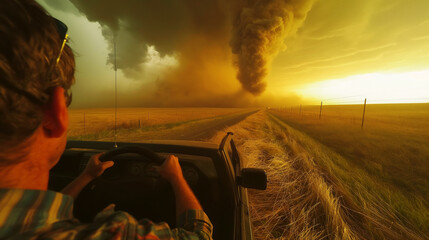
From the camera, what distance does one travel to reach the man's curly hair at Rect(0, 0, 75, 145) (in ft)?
1.70

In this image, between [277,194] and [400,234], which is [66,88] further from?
[400,234]

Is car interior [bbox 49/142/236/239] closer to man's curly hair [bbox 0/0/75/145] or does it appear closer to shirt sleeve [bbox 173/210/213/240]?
shirt sleeve [bbox 173/210/213/240]

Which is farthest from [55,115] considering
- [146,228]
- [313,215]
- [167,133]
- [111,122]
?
[111,122]

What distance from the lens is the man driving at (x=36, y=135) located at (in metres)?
0.49

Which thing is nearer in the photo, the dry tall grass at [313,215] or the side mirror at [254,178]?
the side mirror at [254,178]

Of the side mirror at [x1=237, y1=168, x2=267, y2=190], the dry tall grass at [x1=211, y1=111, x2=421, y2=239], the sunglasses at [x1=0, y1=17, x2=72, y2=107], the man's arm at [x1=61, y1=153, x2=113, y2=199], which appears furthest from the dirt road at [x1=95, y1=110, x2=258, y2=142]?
the sunglasses at [x1=0, y1=17, x2=72, y2=107]

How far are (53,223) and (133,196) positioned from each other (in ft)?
2.31

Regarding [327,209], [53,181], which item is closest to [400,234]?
[327,209]

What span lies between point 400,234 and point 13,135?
4.96 meters

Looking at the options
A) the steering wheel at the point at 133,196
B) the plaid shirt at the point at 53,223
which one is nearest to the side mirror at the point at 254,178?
the steering wheel at the point at 133,196

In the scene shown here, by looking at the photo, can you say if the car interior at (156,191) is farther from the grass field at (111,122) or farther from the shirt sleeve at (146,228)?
the grass field at (111,122)

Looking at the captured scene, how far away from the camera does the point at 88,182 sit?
116cm

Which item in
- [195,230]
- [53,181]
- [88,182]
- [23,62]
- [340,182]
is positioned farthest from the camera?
[340,182]

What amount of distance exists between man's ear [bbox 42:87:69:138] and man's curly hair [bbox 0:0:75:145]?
0.07ft
